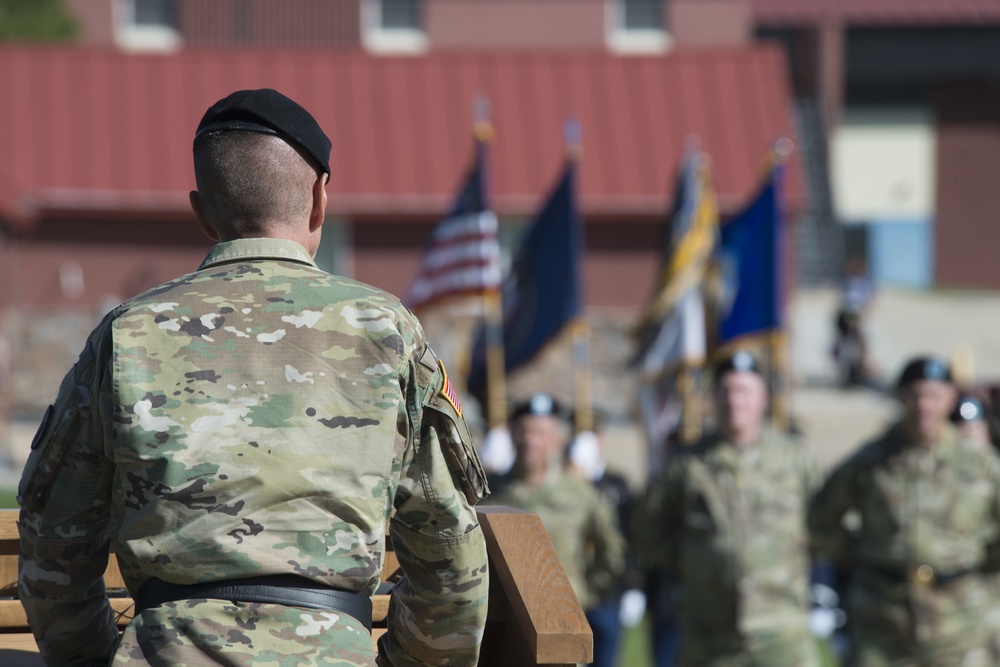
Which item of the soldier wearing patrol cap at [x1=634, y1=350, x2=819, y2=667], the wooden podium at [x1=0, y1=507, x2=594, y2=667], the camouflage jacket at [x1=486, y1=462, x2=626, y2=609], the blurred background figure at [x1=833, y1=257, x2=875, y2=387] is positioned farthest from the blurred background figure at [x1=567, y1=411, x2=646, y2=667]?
the blurred background figure at [x1=833, y1=257, x2=875, y2=387]

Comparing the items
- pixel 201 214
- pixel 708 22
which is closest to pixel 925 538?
pixel 201 214

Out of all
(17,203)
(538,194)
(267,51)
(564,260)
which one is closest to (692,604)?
(564,260)

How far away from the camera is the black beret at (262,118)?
2340 mm

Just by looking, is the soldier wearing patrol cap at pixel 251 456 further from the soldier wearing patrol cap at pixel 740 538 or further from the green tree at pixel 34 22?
the green tree at pixel 34 22

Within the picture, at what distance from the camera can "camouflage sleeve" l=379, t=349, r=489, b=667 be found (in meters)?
2.40

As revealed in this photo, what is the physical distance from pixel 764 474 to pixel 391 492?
472 cm

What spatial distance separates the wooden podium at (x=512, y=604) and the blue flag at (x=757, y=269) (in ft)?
22.6

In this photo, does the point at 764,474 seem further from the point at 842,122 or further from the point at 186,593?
the point at 842,122

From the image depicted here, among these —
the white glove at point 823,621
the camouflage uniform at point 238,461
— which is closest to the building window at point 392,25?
the white glove at point 823,621

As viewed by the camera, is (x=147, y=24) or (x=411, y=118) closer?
(x=411, y=118)

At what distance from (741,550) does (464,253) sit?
14.3ft

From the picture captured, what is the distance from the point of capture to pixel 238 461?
2.21m

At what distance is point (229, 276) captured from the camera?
7.69 ft

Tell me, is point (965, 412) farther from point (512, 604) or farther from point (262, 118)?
point (262, 118)
